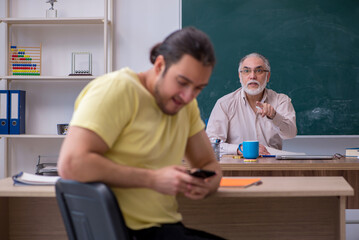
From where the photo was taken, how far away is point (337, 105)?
4.38 meters

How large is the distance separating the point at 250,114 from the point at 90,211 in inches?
98.0

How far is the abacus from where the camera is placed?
14.3 ft

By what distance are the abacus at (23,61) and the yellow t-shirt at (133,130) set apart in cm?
318

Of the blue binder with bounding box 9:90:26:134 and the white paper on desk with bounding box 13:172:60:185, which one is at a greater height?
the blue binder with bounding box 9:90:26:134

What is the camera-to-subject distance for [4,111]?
4270mm

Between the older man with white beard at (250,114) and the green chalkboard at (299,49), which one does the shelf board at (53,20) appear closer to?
the green chalkboard at (299,49)

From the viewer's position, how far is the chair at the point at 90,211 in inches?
47.5

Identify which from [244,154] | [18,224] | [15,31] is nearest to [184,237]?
[18,224]

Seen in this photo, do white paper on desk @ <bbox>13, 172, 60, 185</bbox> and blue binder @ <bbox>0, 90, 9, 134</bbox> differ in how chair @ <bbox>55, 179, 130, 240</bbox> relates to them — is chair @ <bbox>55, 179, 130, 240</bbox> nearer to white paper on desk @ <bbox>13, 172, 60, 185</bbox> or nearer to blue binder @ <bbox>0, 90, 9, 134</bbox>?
white paper on desk @ <bbox>13, 172, 60, 185</bbox>

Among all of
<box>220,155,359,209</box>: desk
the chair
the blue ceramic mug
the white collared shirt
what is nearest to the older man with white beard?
the white collared shirt

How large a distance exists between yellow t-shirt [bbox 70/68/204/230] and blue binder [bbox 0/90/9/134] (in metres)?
3.12

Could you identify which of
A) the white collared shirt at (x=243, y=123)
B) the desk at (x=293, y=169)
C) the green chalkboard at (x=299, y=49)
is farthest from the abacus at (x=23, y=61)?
the desk at (x=293, y=169)

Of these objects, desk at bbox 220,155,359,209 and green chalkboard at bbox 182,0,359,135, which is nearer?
desk at bbox 220,155,359,209

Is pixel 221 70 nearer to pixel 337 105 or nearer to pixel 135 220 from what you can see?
pixel 337 105
